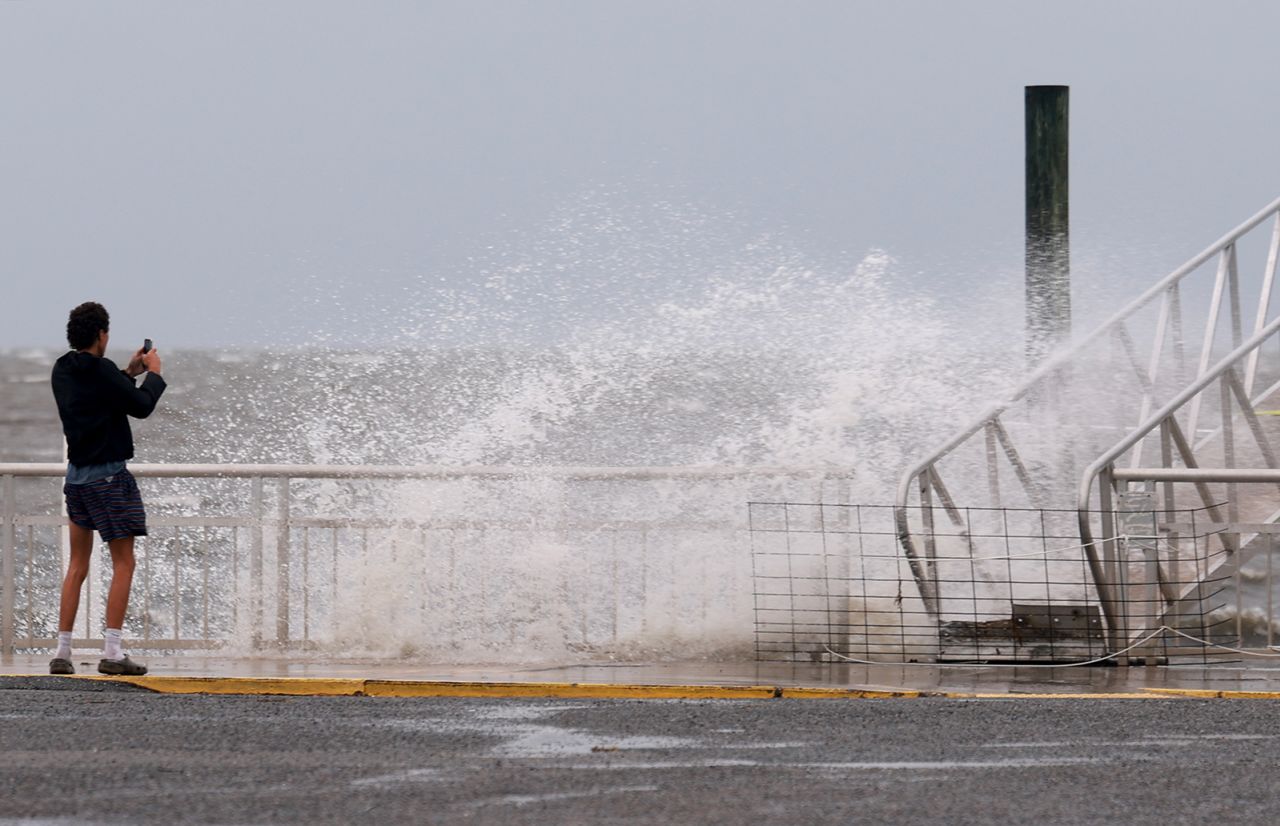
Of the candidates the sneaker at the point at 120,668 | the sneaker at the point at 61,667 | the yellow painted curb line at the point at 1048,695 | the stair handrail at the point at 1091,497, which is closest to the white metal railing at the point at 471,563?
the sneaker at the point at 61,667

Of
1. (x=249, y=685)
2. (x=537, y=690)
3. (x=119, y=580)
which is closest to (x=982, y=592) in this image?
(x=537, y=690)

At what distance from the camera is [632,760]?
6820 mm

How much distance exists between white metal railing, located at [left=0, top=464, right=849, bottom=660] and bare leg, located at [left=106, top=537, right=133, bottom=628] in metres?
1.06

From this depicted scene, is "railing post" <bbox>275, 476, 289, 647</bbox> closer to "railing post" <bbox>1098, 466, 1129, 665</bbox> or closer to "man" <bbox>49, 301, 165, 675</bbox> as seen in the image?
"man" <bbox>49, 301, 165, 675</bbox>

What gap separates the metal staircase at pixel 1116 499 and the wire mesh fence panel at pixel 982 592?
0.02 meters

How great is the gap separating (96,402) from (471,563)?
8.40 ft

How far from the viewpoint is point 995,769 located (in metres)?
6.60

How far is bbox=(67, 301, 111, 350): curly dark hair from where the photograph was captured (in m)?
9.59

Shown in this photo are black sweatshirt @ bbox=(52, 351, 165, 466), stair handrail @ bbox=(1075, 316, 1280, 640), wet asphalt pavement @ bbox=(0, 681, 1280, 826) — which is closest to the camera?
wet asphalt pavement @ bbox=(0, 681, 1280, 826)

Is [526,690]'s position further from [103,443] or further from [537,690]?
[103,443]

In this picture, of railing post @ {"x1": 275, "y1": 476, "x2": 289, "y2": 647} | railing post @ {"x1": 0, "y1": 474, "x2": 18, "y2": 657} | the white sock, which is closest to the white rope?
railing post @ {"x1": 275, "y1": 476, "x2": 289, "y2": 647}

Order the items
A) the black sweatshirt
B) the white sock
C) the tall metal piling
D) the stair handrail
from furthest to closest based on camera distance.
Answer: the tall metal piling, the stair handrail, the white sock, the black sweatshirt

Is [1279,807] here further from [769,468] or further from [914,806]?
[769,468]

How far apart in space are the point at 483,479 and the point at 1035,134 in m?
7.93
